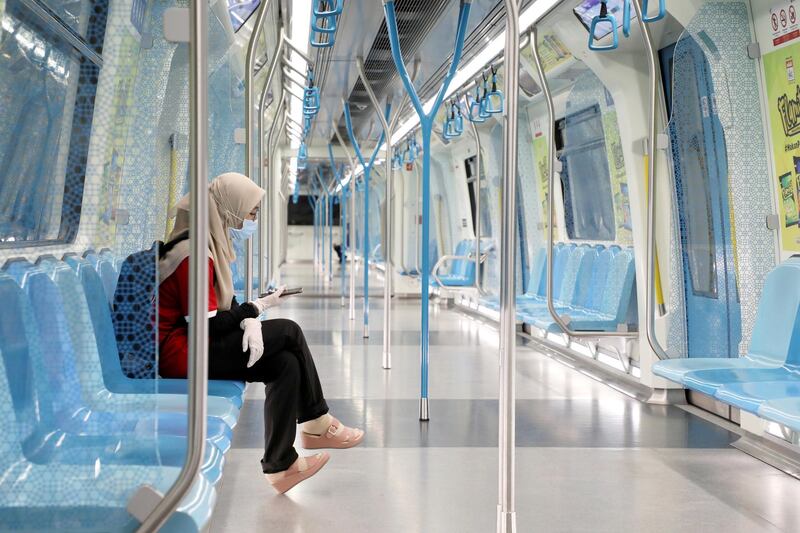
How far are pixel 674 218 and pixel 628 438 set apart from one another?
1.17 meters

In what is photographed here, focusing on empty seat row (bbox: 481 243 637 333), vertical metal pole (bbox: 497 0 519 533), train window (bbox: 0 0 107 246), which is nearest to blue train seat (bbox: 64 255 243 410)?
train window (bbox: 0 0 107 246)

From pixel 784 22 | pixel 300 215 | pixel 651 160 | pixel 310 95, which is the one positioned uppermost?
pixel 300 215

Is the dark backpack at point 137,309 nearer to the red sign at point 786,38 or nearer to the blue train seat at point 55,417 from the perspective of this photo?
the blue train seat at point 55,417

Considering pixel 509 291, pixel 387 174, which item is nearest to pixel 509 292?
pixel 509 291

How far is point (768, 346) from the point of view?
4.23 m

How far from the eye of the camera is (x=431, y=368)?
712 centimetres

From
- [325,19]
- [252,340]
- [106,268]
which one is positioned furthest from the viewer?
[325,19]

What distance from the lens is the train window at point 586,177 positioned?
757 centimetres

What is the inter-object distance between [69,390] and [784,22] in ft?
12.6

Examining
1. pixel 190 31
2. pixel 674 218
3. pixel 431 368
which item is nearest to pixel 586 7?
pixel 674 218

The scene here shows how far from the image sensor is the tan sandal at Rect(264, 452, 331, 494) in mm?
3602

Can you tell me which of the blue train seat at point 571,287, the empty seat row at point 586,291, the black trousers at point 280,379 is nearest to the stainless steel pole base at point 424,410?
the empty seat row at point 586,291

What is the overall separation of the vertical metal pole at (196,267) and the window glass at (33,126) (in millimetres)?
285

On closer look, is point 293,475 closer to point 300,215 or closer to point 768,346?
point 768,346
